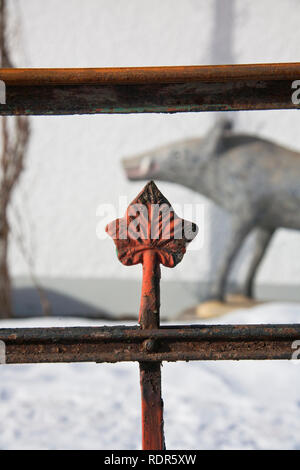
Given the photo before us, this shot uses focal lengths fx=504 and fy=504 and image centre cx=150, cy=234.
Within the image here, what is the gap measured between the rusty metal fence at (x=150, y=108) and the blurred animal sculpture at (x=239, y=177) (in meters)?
1.57

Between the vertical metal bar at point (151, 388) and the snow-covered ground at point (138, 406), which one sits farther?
the snow-covered ground at point (138, 406)

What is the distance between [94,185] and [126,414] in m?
1.84

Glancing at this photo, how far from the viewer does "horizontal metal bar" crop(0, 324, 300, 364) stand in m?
0.33

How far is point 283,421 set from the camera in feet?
2.38

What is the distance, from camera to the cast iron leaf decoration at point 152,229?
0.36 m

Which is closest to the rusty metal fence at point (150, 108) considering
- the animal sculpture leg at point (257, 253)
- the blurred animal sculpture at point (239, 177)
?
the blurred animal sculpture at point (239, 177)

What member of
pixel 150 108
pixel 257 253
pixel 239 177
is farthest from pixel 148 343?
pixel 257 253

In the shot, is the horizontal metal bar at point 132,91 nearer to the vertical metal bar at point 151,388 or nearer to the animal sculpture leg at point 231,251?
the vertical metal bar at point 151,388

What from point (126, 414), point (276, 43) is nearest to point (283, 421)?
point (126, 414)

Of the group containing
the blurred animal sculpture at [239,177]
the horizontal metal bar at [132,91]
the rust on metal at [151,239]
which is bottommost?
the rust on metal at [151,239]
